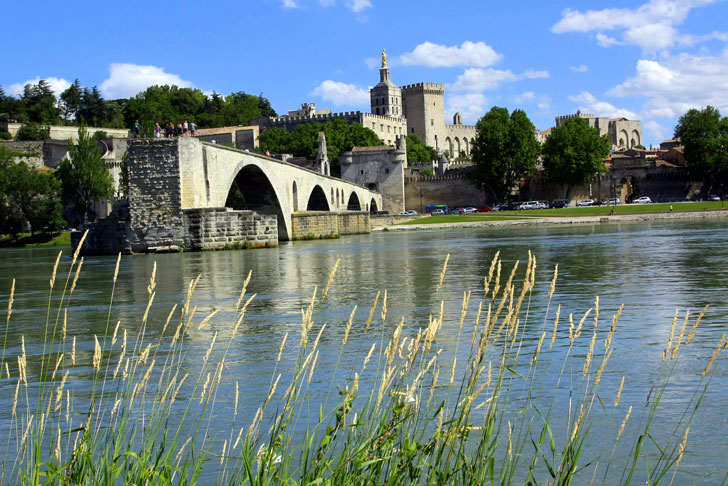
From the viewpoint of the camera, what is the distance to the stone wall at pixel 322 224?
153ft

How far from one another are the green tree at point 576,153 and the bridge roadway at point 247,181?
21277mm

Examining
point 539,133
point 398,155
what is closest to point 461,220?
point 398,155

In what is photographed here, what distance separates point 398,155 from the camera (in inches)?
3346

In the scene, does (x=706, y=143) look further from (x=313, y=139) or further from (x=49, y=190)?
(x=49, y=190)

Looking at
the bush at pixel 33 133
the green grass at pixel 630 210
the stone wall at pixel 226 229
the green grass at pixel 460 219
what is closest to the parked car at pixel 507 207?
the green grass at pixel 630 210

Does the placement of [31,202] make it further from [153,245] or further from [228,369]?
[228,369]

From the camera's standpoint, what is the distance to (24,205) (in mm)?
59500

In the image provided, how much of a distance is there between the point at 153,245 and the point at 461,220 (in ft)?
109

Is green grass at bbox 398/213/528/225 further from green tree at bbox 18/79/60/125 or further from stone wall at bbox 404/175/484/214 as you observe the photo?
green tree at bbox 18/79/60/125

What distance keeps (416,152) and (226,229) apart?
74482 millimetres

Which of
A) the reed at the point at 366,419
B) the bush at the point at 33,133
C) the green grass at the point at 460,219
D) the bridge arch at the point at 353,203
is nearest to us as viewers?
the reed at the point at 366,419

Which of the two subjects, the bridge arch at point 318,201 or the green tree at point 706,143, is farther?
the green tree at point 706,143

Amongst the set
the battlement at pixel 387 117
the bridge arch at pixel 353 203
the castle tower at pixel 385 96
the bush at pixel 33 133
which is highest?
the castle tower at pixel 385 96

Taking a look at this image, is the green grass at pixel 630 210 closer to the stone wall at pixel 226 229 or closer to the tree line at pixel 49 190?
the stone wall at pixel 226 229
